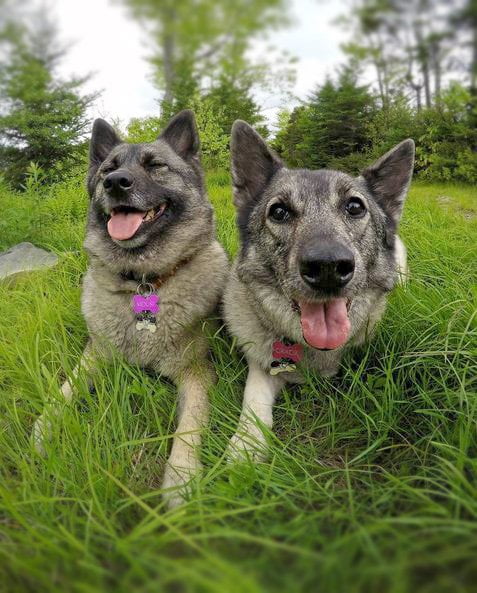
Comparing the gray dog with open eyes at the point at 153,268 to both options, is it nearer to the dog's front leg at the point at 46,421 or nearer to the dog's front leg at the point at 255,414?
the dog's front leg at the point at 46,421

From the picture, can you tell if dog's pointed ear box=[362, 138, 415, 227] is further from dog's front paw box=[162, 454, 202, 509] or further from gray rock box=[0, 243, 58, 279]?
gray rock box=[0, 243, 58, 279]

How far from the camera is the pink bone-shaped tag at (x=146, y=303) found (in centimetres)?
263

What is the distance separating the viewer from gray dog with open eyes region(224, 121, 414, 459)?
6.56 ft

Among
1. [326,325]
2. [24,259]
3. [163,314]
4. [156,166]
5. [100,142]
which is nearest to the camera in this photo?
[326,325]

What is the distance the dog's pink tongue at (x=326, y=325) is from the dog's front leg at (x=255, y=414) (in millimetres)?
380

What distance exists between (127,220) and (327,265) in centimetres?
156

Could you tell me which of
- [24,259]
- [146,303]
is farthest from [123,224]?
[24,259]

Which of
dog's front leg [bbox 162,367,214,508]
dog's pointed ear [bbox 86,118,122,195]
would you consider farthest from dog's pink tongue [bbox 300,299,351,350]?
dog's pointed ear [bbox 86,118,122,195]

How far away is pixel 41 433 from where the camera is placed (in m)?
1.83

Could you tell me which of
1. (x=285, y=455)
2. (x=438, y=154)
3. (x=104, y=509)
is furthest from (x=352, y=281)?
(x=438, y=154)

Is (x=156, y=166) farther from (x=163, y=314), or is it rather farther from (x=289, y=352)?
(x=289, y=352)

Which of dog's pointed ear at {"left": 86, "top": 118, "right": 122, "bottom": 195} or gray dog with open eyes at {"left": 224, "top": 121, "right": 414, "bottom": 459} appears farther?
dog's pointed ear at {"left": 86, "top": 118, "right": 122, "bottom": 195}

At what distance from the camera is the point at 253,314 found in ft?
8.32

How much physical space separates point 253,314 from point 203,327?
344 millimetres
